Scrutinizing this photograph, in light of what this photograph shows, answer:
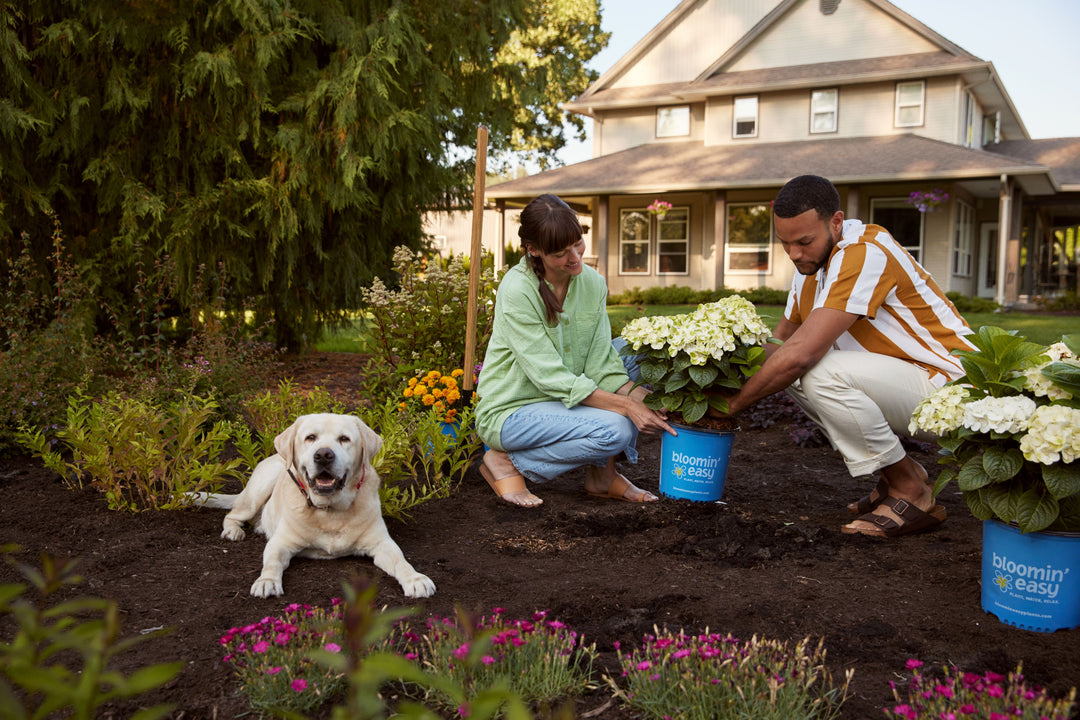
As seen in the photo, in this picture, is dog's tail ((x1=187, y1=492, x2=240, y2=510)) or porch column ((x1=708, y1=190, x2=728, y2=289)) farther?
porch column ((x1=708, y1=190, x2=728, y2=289))

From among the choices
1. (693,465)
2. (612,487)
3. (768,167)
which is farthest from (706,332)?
(768,167)

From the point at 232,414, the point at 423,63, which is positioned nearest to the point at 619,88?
the point at 423,63

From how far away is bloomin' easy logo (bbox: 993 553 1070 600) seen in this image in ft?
8.43

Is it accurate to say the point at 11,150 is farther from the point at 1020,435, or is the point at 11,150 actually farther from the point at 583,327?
the point at 1020,435

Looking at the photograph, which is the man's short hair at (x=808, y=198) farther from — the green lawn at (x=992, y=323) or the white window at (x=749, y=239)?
the white window at (x=749, y=239)

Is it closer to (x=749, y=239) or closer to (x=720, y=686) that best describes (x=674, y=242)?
(x=749, y=239)

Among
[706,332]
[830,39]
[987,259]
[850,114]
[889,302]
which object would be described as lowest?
[706,332]

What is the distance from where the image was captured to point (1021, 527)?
8.37 feet

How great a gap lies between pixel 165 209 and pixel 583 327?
213 inches

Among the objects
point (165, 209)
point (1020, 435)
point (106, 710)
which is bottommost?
point (106, 710)

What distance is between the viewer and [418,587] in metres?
2.99

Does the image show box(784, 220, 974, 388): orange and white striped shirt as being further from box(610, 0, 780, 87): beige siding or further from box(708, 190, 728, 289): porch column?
box(610, 0, 780, 87): beige siding

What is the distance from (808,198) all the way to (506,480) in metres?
2.08

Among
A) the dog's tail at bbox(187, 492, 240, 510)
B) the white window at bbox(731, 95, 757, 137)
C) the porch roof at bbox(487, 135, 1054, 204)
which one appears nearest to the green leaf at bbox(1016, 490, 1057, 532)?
the dog's tail at bbox(187, 492, 240, 510)
